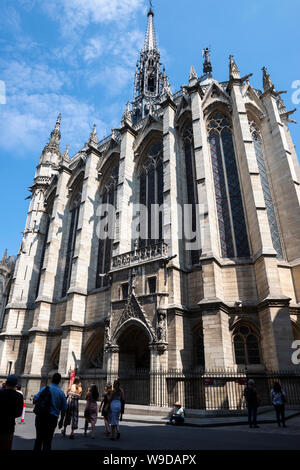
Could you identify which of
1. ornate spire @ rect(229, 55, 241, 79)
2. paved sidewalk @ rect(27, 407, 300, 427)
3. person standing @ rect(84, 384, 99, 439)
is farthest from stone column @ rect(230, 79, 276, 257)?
person standing @ rect(84, 384, 99, 439)

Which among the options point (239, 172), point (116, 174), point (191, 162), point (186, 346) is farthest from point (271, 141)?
point (186, 346)

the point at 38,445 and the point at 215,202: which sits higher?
the point at 215,202

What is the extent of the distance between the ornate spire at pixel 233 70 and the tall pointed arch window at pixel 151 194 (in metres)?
6.80

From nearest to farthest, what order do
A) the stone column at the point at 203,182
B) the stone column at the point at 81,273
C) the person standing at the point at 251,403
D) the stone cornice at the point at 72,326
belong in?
the person standing at the point at 251,403, the stone column at the point at 203,182, the stone column at the point at 81,273, the stone cornice at the point at 72,326

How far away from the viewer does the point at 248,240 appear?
16688 millimetres

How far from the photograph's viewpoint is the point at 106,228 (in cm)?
2372

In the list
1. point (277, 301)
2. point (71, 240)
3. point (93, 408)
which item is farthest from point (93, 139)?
point (93, 408)

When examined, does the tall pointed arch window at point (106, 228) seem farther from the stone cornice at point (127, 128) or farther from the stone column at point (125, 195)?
the stone cornice at point (127, 128)

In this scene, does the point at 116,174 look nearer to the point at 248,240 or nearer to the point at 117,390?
the point at 248,240

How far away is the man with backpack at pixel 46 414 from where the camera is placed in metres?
4.46

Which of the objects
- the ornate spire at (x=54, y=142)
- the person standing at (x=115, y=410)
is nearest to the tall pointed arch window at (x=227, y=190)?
the person standing at (x=115, y=410)

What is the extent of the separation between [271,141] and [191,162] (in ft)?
17.6

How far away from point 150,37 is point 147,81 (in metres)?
11.6
